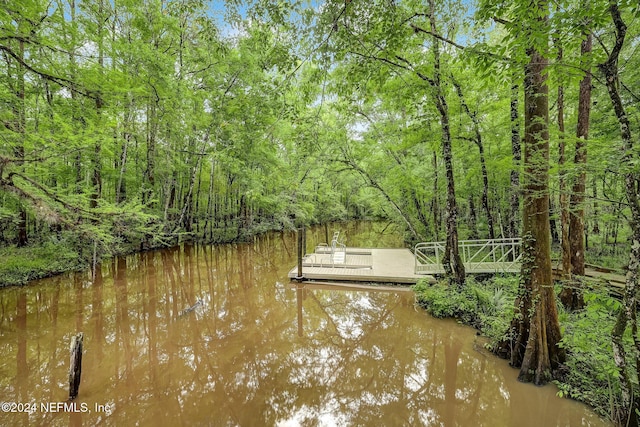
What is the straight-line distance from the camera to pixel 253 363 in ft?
16.5

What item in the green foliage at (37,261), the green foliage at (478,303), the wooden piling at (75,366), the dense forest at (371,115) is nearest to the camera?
the dense forest at (371,115)

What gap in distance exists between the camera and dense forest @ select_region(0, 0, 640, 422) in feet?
10.2

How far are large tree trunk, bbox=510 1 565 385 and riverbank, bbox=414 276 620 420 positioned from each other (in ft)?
0.73

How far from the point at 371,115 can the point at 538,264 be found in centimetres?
1283

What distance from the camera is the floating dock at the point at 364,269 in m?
9.25

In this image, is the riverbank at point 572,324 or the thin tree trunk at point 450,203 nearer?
the riverbank at point 572,324

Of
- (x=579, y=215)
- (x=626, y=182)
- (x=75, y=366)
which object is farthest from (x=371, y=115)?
(x=75, y=366)

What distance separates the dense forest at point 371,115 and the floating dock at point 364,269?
69.6 inches

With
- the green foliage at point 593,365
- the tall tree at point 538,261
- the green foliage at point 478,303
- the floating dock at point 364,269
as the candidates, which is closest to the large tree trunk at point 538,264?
the tall tree at point 538,261

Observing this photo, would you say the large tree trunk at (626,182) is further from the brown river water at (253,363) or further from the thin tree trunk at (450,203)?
the thin tree trunk at (450,203)

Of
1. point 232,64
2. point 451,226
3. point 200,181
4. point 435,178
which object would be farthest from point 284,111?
point 200,181

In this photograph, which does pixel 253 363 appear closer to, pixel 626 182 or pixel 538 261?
pixel 538 261

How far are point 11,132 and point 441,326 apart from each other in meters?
9.81

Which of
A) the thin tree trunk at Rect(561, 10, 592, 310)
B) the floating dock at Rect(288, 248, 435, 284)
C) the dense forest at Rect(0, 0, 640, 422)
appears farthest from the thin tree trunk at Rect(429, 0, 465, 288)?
the thin tree trunk at Rect(561, 10, 592, 310)
